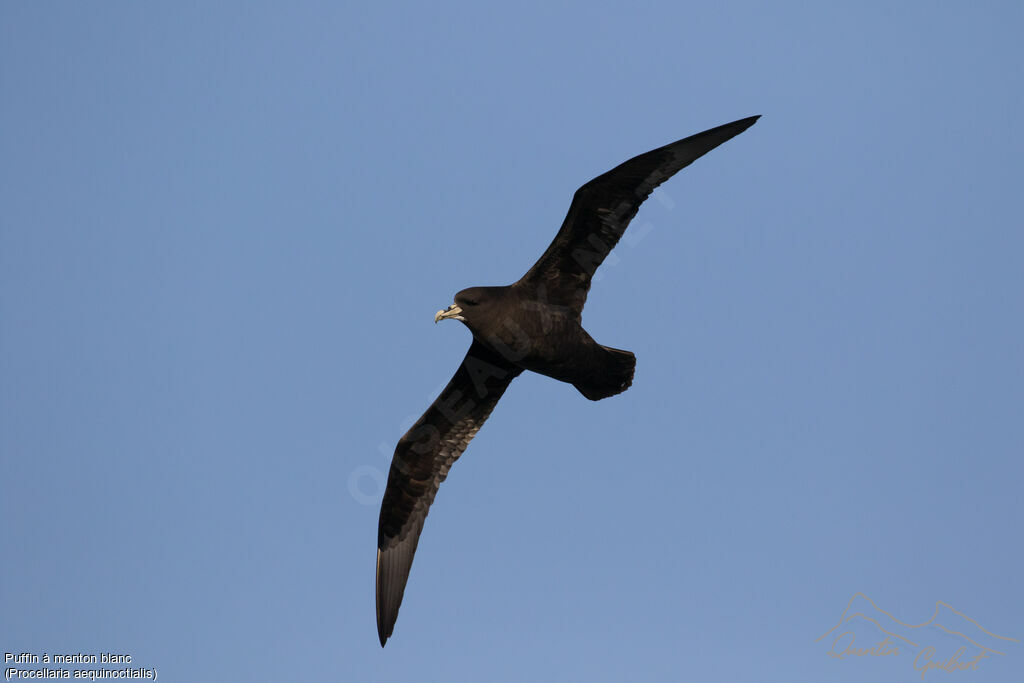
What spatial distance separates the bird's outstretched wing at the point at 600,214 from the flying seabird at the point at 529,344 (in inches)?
0.4

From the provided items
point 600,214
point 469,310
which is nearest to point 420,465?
point 469,310

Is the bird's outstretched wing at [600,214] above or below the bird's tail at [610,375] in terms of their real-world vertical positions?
above

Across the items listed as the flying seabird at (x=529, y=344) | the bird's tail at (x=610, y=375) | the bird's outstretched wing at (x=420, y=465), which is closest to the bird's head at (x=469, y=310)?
the flying seabird at (x=529, y=344)

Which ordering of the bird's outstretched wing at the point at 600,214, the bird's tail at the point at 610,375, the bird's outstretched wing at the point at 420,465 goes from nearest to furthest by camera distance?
the bird's outstretched wing at the point at 600,214, the bird's tail at the point at 610,375, the bird's outstretched wing at the point at 420,465

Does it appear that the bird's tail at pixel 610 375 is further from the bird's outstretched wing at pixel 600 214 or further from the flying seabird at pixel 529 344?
the bird's outstretched wing at pixel 600 214

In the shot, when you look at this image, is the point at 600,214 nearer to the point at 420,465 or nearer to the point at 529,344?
the point at 529,344

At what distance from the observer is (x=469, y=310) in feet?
36.0

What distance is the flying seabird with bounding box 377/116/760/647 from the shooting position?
11.0m

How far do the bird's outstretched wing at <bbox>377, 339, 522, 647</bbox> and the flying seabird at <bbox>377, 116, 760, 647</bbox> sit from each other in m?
0.01

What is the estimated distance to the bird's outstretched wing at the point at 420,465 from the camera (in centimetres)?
1301

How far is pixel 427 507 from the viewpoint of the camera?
531 inches

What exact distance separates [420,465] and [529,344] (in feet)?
9.61

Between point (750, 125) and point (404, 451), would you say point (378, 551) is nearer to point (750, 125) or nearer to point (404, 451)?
point (404, 451)

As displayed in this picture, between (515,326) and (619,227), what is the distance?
1553mm
